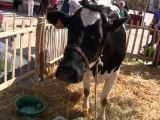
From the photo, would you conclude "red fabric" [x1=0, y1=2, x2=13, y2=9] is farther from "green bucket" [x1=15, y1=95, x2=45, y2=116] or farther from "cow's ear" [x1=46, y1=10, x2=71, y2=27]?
"cow's ear" [x1=46, y1=10, x2=71, y2=27]

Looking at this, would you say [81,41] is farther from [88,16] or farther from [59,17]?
[59,17]

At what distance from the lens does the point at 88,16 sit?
10.4 ft

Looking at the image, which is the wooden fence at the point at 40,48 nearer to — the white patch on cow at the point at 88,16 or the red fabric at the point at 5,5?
the white patch on cow at the point at 88,16

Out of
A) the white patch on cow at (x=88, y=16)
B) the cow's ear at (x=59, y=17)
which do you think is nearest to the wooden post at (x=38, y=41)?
the cow's ear at (x=59, y=17)

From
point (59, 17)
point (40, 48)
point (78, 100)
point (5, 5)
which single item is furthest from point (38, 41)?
point (5, 5)

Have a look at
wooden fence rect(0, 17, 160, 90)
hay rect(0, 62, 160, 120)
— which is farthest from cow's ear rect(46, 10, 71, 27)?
hay rect(0, 62, 160, 120)

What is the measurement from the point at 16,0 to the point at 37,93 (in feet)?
46.1

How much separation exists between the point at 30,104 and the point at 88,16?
2.18m

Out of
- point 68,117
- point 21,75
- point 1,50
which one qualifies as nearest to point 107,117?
point 68,117

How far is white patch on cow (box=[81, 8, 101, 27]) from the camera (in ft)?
10.2

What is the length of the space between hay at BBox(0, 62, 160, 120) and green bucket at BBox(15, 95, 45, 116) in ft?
0.37

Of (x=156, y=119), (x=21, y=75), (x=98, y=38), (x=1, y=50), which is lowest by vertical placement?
(x=156, y=119)

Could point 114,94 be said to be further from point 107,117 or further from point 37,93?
point 37,93

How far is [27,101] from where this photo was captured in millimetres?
4789
